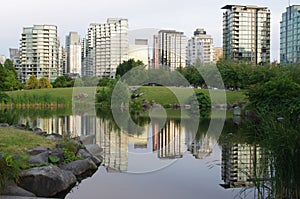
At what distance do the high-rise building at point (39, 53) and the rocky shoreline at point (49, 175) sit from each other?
46085mm

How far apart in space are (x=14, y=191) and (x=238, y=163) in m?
3.49

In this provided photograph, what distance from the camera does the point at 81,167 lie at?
5.37m

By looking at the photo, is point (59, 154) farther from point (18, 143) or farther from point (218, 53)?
point (218, 53)

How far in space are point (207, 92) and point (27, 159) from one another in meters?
19.9

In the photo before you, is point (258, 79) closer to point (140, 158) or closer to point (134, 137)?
point (134, 137)

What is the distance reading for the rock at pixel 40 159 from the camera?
4796 mm

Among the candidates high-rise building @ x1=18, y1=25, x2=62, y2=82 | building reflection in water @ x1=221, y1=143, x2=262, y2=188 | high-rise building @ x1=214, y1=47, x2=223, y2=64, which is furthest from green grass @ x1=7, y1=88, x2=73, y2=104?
high-rise building @ x1=18, y1=25, x2=62, y2=82

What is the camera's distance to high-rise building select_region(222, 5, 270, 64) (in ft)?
159

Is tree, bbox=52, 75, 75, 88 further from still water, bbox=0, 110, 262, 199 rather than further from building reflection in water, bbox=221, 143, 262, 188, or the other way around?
building reflection in water, bbox=221, 143, 262, 188

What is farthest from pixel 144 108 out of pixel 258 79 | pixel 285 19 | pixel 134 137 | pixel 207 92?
pixel 285 19

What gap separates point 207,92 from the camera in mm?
24031

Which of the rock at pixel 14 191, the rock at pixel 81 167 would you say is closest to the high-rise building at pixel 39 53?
the rock at pixel 81 167

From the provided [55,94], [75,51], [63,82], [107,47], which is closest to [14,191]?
[107,47]

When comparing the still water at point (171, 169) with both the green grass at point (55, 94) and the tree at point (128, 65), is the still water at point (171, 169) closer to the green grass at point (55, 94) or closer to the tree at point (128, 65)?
the tree at point (128, 65)
